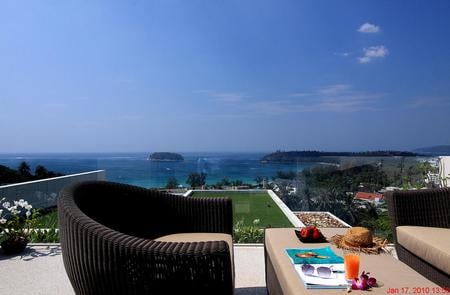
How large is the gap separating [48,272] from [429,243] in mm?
3118

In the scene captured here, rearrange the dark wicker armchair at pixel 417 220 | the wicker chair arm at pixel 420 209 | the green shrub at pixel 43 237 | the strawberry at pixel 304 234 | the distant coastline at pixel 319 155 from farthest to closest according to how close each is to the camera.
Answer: the distant coastline at pixel 319 155 → the green shrub at pixel 43 237 → the wicker chair arm at pixel 420 209 → the dark wicker armchair at pixel 417 220 → the strawberry at pixel 304 234

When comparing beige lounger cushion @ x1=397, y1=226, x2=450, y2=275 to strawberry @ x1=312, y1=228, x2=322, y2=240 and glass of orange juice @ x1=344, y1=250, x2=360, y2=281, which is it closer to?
strawberry @ x1=312, y1=228, x2=322, y2=240

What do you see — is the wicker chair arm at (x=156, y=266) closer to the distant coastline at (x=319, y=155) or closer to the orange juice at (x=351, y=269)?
the orange juice at (x=351, y=269)

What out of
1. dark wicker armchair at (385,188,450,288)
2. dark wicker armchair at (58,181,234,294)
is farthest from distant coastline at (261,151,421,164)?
dark wicker armchair at (58,181,234,294)

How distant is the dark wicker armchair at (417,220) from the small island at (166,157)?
335 centimetres

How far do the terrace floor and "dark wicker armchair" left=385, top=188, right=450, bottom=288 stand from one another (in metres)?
1.14

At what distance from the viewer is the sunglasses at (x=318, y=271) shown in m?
1.50

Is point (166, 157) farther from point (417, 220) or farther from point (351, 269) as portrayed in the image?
point (351, 269)

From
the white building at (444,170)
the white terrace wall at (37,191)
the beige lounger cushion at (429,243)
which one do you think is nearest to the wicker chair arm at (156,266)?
the beige lounger cushion at (429,243)

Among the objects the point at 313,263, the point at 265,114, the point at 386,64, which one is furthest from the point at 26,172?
the point at 265,114

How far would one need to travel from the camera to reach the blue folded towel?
1672 mm

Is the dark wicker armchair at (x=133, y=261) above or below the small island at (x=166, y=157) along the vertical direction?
below

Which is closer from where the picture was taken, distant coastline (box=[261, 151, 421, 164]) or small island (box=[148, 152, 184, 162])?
distant coastline (box=[261, 151, 421, 164])

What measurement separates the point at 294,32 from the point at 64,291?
31.7ft
